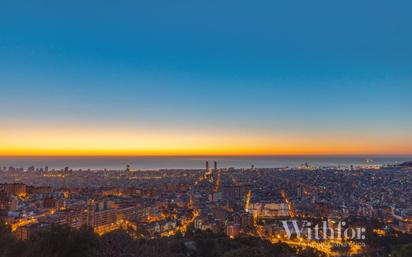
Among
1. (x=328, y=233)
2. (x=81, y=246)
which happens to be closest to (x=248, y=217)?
(x=328, y=233)

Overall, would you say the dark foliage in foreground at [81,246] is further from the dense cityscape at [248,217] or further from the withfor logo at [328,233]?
the withfor logo at [328,233]

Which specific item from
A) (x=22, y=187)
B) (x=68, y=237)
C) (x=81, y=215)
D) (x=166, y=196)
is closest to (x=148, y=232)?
(x=81, y=215)

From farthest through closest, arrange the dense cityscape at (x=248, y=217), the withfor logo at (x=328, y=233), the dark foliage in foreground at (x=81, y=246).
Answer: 1. the dense cityscape at (x=248, y=217)
2. the withfor logo at (x=328, y=233)
3. the dark foliage in foreground at (x=81, y=246)

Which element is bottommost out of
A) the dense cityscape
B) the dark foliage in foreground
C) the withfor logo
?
the dense cityscape

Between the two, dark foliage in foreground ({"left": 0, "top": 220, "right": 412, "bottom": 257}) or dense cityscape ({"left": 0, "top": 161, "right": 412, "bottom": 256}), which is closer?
dark foliage in foreground ({"left": 0, "top": 220, "right": 412, "bottom": 257})

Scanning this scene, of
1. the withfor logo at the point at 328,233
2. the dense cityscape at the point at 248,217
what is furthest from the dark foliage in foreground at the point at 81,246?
the withfor logo at the point at 328,233

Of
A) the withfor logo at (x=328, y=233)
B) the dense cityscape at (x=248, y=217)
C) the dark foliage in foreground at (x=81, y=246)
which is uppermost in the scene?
the dark foliage in foreground at (x=81, y=246)

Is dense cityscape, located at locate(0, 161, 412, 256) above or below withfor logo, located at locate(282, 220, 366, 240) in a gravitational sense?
below

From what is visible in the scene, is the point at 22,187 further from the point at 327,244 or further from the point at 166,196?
the point at 327,244

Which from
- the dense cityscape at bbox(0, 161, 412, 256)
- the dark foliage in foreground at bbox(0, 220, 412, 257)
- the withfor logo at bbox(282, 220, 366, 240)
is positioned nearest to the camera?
the dark foliage in foreground at bbox(0, 220, 412, 257)

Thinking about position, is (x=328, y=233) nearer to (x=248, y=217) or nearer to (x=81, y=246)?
(x=248, y=217)

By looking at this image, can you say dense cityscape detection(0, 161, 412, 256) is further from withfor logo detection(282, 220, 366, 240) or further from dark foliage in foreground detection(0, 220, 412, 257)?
dark foliage in foreground detection(0, 220, 412, 257)

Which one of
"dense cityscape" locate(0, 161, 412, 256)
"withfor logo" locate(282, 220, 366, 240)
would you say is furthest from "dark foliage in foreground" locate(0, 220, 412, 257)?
"withfor logo" locate(282, 220, 366, 240)
